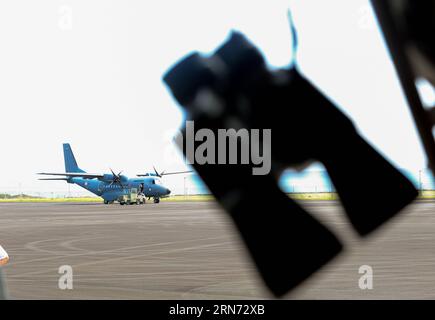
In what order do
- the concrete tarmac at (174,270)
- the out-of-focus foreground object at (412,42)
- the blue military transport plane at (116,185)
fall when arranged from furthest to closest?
the blue military transport plane at (116,185)
the concrete tarmac at (174,270)
the out-of-focus foreground object at (412,42)

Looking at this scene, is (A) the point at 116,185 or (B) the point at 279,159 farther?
(A) the point at 116,185

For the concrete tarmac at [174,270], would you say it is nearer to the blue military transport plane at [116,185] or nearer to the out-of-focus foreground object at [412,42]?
the out-of-focus foreground object at [412,42]

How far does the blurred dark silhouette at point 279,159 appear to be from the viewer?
95 centimetres

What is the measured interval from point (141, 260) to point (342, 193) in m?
19.3

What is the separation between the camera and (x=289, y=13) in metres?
1.00

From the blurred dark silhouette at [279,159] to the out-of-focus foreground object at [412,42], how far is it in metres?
0.11

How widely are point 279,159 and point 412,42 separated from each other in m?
0.27

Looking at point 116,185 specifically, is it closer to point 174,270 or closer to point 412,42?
point 174,270

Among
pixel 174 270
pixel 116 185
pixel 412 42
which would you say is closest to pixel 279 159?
pixel 412 42

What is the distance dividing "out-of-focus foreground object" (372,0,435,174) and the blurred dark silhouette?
11cm

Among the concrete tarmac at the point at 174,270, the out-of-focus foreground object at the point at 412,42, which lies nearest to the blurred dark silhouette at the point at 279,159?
the out-of-focus foreground object at the point at 412,42

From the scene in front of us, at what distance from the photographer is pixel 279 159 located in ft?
3.36

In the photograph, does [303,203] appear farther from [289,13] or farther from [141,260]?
[141,260]
